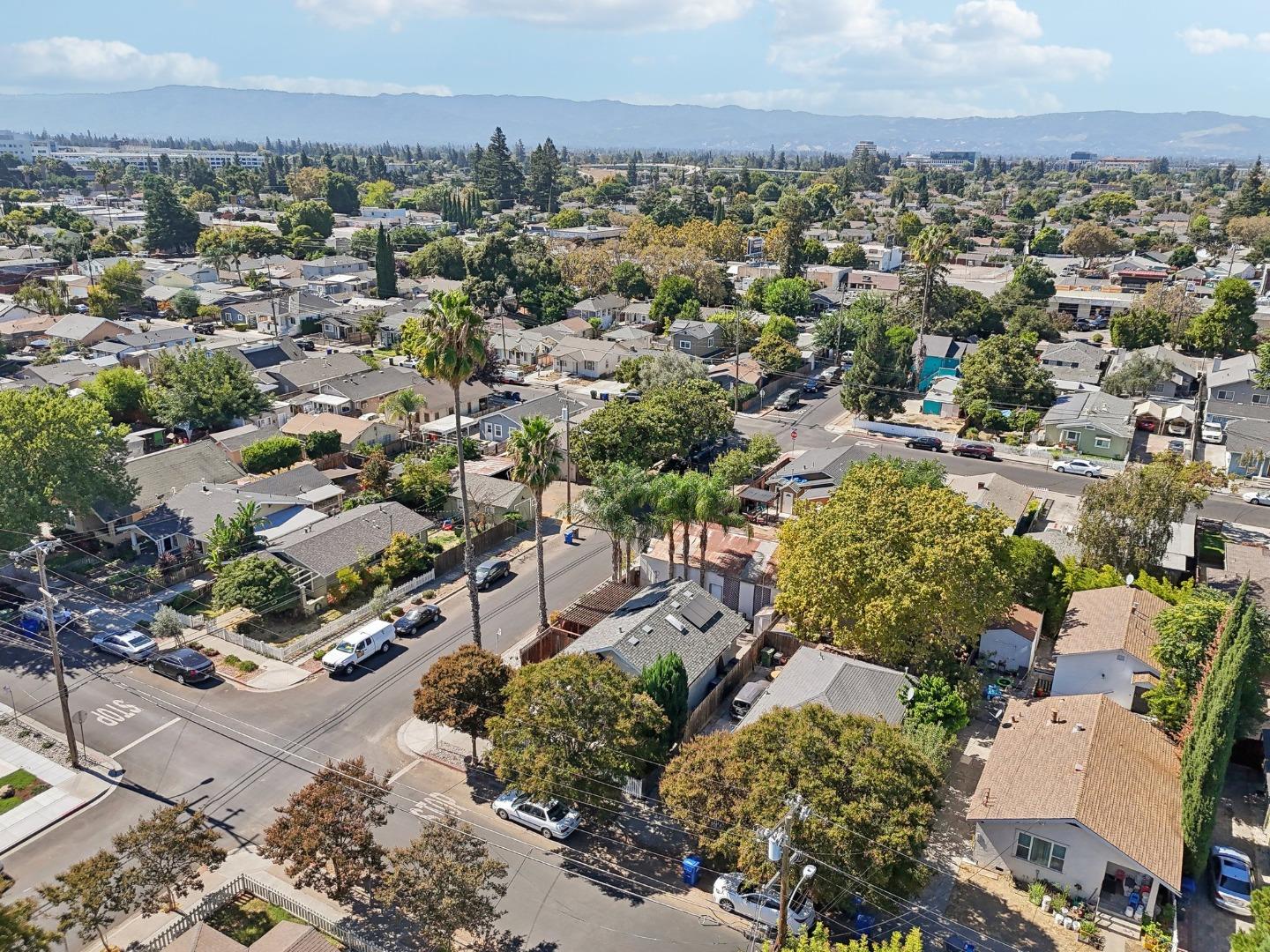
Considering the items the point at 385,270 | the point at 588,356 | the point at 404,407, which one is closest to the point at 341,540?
the point at 404,407

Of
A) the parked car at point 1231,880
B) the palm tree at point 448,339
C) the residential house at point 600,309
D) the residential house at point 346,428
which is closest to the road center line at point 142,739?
the palm tree at point 448,339

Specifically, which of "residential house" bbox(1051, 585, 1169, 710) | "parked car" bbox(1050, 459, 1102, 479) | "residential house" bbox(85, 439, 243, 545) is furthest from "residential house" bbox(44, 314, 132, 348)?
"residential house" bbox(1051, 585, 1169, 710)

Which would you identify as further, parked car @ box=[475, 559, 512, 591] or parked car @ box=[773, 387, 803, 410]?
parked car @ box=[773, 387, 803, 410]

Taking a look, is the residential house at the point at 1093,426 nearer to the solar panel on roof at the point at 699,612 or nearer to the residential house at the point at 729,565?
the residential house at the point at 729,565

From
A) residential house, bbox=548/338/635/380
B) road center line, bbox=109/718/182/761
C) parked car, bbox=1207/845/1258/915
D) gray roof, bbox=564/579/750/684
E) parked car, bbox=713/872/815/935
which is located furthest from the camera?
residential house, bbox=548/338/635/380

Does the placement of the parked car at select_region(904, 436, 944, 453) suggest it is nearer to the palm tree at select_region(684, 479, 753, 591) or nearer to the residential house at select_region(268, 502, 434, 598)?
the palm tree at select_region(684, 479, 753, 591)
